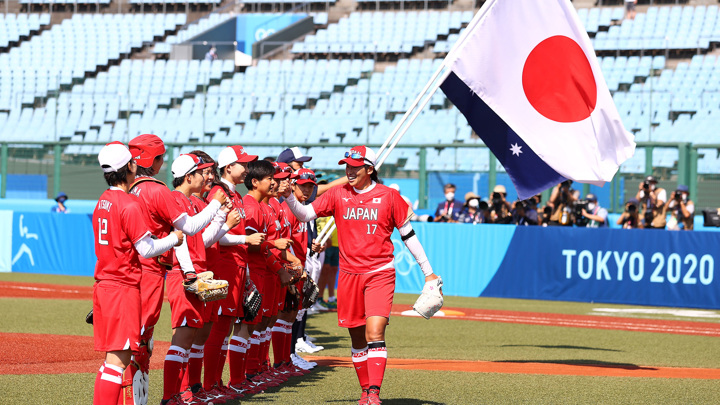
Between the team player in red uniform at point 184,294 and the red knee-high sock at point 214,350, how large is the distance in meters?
0.58

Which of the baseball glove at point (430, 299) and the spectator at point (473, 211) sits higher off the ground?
the spectator at point (473, 211)

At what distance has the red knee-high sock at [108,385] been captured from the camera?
642cm

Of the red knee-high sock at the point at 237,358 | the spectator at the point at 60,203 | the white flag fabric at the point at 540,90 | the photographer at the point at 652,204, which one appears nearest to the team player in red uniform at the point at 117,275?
the red knee-high sock at the point at 237,358

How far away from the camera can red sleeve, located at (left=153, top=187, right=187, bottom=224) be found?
697 centimetres

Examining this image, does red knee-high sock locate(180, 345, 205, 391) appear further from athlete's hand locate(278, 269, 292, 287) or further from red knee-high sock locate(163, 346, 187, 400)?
athlete's hand locate(278, 269, 292, 287)

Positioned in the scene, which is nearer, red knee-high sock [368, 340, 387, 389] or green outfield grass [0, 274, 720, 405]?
red knee-high sock [368, 340, 387, 389]

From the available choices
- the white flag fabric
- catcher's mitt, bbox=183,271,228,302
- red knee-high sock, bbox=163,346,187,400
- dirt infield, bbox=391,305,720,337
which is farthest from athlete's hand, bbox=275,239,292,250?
dirt infield, bbox=391,305,720,337

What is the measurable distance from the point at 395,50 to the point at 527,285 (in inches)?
734

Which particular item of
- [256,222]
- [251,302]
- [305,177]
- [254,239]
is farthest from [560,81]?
[251,302]

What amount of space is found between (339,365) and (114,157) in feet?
16.6

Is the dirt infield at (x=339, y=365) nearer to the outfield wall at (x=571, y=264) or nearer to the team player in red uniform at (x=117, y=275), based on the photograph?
the team player in red uniform at (x=117, y=275)

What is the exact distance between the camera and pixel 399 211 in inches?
338

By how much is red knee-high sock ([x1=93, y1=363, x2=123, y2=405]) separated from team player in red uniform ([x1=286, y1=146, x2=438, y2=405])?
2.38 metres

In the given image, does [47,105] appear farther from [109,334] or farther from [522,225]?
[109,334]
